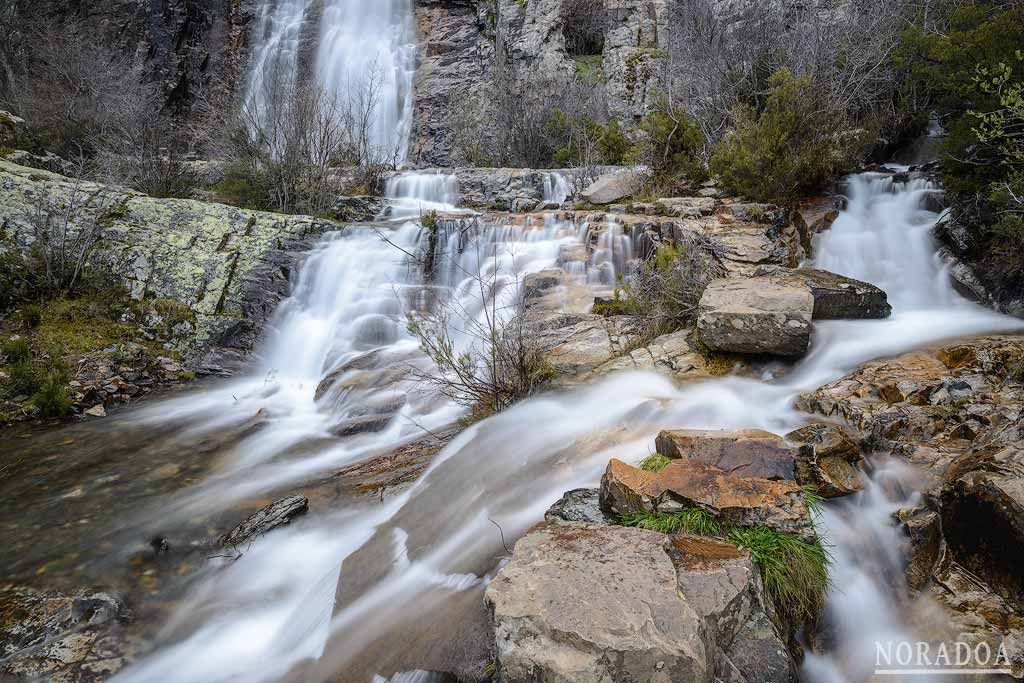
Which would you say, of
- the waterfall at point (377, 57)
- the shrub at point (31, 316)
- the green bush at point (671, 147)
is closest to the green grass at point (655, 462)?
the shrub at point (31, 316)

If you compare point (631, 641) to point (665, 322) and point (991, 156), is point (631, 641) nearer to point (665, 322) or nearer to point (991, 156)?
point (665, 322)

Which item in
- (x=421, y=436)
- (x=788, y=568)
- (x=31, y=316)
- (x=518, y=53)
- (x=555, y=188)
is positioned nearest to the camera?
(x=788, y=568)

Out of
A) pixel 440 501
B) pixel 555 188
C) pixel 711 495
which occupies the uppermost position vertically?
pixel 555 188

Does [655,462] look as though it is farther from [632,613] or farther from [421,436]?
[421,436]

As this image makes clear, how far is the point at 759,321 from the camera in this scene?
5.14 m

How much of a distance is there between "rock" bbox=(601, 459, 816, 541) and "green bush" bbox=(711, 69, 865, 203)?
7996 millimetres

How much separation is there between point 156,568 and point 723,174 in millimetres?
10510

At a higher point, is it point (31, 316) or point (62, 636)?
point (31, 316)

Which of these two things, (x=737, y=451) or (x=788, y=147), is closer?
(x=737, y=451)

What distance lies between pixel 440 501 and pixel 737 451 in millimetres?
2048

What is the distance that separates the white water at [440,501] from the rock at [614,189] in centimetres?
504

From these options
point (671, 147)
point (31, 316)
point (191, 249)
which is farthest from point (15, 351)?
point (671, 147)

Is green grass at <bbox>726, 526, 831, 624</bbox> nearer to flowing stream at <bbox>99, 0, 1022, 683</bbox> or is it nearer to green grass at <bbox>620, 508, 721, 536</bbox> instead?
green grass at <bbox>620, 508, 721, 536</bbox>

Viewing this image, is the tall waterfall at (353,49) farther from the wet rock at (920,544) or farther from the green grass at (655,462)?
the wet rock at (920,544)
